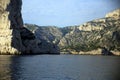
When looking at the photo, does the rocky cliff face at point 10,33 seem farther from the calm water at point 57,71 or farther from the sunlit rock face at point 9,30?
the calm water at point 57,71

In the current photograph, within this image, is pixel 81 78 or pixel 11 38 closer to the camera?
pixel 81 78

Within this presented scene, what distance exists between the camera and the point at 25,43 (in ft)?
654

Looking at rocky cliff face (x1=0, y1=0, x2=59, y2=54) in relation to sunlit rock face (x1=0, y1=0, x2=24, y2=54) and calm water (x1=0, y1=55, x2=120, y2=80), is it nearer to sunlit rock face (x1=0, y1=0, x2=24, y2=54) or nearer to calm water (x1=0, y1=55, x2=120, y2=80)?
sunlit rock face (x1=0, y1=0, x2=24, y2=54)

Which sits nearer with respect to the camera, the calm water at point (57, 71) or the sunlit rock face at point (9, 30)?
the calm water at point (57, 71)

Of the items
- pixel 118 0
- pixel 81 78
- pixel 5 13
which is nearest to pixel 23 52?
pixel 5 13

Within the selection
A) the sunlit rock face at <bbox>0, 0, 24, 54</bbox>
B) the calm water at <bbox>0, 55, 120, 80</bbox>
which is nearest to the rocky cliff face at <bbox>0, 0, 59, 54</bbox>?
the sunlit rock face at <bbox>0, 0, 24, 54</bbox>

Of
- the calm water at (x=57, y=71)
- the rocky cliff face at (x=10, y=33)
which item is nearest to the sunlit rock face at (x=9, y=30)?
the rocky cliff face at (x=10, y=33)

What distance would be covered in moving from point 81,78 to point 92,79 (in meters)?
2.36

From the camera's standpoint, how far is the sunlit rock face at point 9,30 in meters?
176

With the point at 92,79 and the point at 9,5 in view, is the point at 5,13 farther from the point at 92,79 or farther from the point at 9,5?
the point at 92,79

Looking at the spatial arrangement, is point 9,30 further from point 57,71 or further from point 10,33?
point 57,71

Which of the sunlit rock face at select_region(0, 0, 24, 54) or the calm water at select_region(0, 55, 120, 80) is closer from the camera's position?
the calm water at select_region(0, 55, 120, 80)

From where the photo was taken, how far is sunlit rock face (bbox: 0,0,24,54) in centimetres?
17650

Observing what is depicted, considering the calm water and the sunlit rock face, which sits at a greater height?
Result: the sunlit rock face
